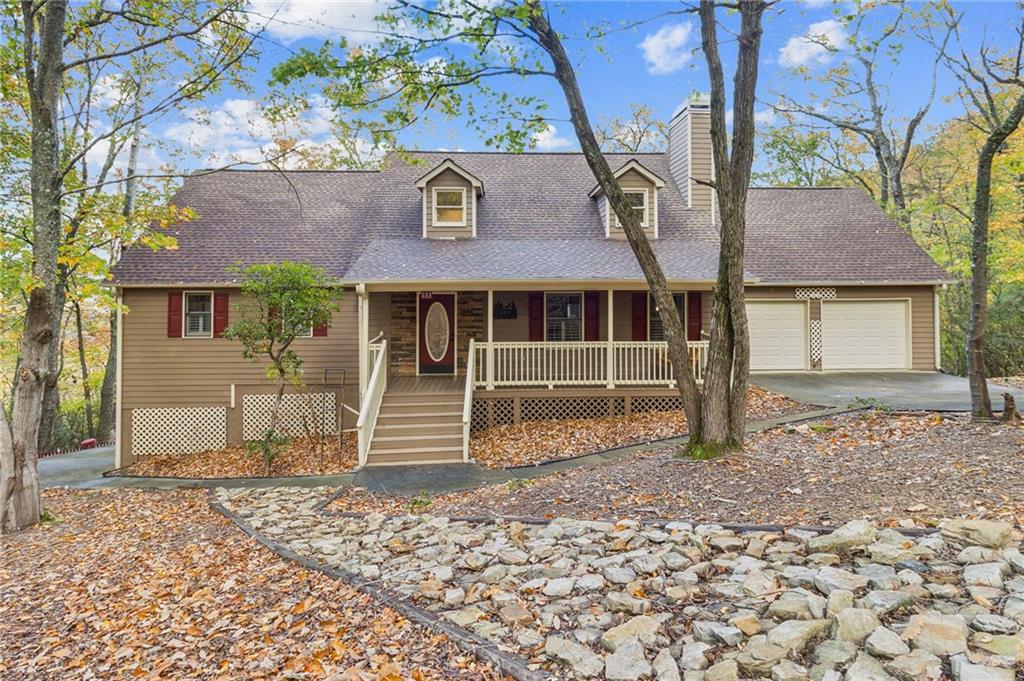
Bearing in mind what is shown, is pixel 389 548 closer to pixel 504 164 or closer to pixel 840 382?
pixel 840 382

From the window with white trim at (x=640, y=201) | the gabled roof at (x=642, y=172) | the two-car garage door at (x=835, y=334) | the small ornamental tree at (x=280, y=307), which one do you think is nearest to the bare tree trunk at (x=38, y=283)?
the small ornamental tree at (x=280, y=307)

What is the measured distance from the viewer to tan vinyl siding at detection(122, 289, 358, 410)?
1187 cm

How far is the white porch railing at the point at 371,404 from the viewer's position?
9.05 meters

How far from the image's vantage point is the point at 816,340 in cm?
1384

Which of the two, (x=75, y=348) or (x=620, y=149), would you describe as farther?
(x=620, y=149)

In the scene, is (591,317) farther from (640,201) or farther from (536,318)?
(640,201)

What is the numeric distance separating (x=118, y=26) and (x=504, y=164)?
9196mm

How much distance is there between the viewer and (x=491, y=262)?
11242mm

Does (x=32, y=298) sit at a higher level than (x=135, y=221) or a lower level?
lower

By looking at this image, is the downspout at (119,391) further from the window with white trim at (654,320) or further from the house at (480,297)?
the window with white trim at (654,320)

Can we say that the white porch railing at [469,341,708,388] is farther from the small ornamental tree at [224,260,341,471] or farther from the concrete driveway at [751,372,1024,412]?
the small ornamental tree at [224,260,341,471]

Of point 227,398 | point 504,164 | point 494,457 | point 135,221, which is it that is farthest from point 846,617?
point 504,164

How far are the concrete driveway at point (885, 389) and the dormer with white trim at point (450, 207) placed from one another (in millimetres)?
7815

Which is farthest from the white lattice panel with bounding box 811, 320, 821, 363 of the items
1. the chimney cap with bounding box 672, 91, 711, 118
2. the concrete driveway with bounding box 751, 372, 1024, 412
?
the chimney cap with bounding box 672, 91, 711, 118
